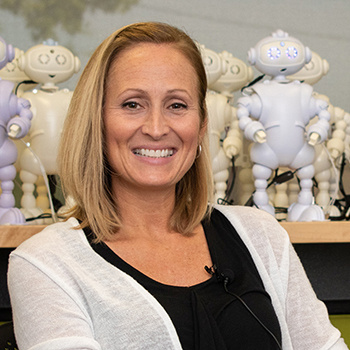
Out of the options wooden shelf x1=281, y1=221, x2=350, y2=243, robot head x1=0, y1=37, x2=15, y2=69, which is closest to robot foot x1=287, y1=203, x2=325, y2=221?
wooden shelf x1=281, y1=221, x2=350, y2=243

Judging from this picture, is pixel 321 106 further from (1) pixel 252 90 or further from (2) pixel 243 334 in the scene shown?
(2) pixel 243 334

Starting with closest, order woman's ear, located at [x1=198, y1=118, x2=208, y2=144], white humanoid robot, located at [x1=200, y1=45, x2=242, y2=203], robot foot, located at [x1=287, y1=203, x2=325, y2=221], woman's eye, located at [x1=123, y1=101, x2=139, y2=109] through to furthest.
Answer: woman's eye, located at [x1=123, y1=101, x2=139, y2=109] < woman's ear, located at [x1=198, y1=118, x2=208, y2=144] < robot foot, located at [x1=287, y1=203, x2=325, y2=221] < white humanoid robot, located at [x1=200, y1=45, x2=242, y2=203]

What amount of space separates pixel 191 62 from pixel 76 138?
18cm

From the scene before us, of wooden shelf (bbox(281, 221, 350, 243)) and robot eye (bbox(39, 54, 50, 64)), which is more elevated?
robot eye (bbox(39, 54, 50, 64))

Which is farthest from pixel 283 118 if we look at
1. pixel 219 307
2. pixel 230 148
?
pixel 219 307

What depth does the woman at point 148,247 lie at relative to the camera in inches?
28.0

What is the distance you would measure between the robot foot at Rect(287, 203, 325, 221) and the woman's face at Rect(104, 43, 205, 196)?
0.44 m

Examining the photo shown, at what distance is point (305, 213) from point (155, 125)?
527mm

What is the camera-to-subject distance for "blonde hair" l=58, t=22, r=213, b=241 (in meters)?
0.80

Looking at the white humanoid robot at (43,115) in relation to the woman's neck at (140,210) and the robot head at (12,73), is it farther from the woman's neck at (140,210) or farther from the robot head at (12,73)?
the woman's neck at (140,210)

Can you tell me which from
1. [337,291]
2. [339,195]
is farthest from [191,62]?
[339,195]

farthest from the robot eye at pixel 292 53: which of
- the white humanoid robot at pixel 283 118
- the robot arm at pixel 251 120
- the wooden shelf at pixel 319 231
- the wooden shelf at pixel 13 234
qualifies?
the wooden shelf at pixel 13 234

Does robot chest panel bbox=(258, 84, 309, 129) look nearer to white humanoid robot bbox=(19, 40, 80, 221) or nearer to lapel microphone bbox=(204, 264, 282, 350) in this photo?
white humanoid robot bbox=(19, 40, 80, 221)

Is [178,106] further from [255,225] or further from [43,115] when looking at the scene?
[43,115]
